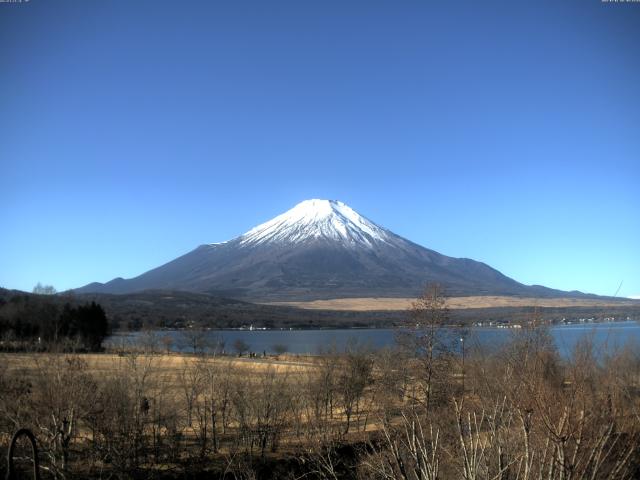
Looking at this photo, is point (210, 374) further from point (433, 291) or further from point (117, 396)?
point (433, 291)

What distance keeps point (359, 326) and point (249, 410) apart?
159 metres

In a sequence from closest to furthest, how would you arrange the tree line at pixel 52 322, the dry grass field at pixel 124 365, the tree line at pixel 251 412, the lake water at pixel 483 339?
1. the lake water at pixel 483 339
2. the tree line at pixel 251 412
3. the dry grass field at pixel 124 365
4. the tree line at pixel 52 322

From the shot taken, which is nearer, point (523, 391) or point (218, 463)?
point (523, 391)

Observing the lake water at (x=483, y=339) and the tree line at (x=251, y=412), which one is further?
the tree line at (x=251, y=412)

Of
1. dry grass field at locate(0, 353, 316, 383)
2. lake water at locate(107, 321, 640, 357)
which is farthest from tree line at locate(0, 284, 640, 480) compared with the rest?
lake water at locate(107, 321, 640, 357)

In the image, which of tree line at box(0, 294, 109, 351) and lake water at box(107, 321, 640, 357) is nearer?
lake water at box(107, 321, 640, 357)

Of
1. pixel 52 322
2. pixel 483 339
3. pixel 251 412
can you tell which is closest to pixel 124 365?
pixel 251 412

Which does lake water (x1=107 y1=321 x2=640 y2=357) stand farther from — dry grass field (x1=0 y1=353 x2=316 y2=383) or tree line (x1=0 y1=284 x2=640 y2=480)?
dry grass field (x1=0 y1=353 x2=316 y2=383)

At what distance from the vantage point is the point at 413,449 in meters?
5.36

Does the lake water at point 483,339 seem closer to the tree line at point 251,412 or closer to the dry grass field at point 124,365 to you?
the tree line at point 251,412

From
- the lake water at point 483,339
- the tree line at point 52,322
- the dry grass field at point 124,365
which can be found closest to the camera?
the lake water at point 483,339

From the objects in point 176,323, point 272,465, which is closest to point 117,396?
point 272,465

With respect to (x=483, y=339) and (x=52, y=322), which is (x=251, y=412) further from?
(x=52, y=322)

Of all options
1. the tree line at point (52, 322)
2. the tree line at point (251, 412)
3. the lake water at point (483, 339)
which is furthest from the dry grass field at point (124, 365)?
the tree line at point (52, 322)
